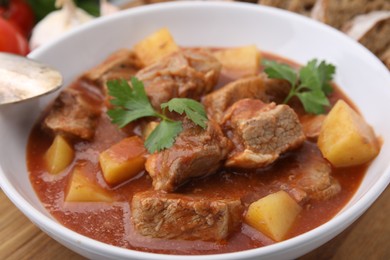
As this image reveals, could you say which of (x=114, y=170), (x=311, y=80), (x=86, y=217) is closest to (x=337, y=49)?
(x=311, y=80)

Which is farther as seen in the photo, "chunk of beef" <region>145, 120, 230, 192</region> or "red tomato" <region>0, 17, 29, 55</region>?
"red tomato" <region>0, 17, 29, 55</region>

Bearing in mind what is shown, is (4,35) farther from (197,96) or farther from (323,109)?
(323,109)

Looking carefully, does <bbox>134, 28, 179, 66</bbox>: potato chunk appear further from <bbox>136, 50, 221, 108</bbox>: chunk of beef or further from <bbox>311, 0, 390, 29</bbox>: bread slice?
<bbox>311, 0, 390, 29</bbox>: bread slice

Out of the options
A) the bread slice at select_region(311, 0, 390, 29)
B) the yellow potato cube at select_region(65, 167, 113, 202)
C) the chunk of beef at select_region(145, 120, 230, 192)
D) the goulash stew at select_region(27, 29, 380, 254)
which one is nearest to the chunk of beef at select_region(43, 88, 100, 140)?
the goulash stew at select_region(27, 29, 380, 254)

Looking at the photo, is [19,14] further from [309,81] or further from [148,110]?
[309,81]

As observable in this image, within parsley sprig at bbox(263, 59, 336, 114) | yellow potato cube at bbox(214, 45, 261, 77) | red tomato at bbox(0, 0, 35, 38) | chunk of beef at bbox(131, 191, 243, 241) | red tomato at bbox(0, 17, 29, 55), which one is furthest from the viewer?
red tomato at bbox(0, 0, 35, 38)
